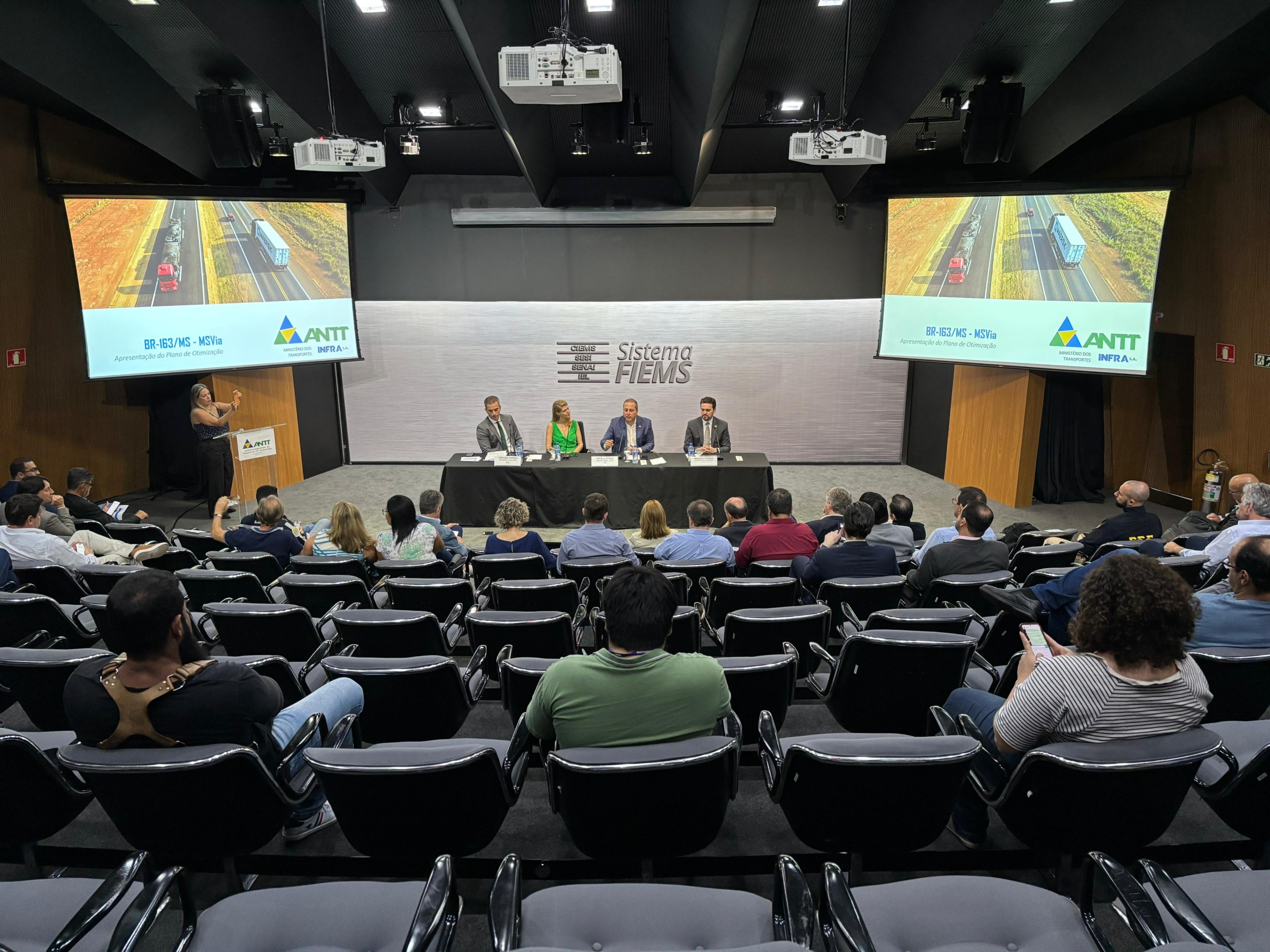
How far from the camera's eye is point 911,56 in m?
7.02

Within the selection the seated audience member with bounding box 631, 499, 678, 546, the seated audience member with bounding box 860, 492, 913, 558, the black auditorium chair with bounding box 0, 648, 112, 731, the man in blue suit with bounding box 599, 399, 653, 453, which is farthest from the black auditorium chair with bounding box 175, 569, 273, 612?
the man in blue suit with bounding box 599, 399, 653, 453

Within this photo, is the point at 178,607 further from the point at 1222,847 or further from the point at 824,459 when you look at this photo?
the point at 824,459

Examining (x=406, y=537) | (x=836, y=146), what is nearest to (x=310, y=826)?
(x=406, y=537)

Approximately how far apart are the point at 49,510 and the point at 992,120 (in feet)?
25.9

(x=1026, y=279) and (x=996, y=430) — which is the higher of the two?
(x=1026, y=279)

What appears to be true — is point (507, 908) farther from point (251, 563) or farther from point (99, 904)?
point (251, 563)

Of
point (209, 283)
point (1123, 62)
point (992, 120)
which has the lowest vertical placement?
point (209, 283)

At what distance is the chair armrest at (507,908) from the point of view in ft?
5.38

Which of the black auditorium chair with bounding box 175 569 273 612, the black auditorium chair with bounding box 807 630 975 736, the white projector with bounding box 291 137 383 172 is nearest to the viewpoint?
the black auditorium chair with bounding box 807 630 975 736

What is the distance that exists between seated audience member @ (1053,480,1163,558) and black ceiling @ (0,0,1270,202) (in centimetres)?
337

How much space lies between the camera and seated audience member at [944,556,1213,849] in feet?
6.90

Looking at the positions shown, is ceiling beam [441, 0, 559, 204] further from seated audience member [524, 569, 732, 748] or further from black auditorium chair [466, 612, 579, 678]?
seated audience member [524, 569, 732, 748]

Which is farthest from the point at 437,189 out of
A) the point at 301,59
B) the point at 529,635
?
the point at 529,635

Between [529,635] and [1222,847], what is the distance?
244 centimetres
